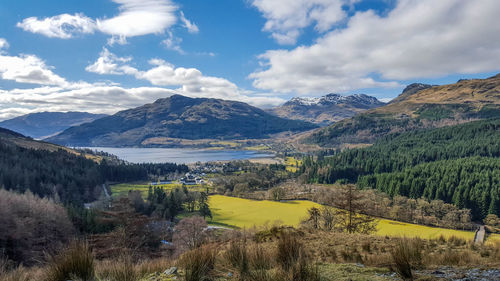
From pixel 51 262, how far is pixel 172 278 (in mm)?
1972

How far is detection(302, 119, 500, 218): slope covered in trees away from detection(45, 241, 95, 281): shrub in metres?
72.7

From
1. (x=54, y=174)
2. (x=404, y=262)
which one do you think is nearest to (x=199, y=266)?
(x=404, y=262)

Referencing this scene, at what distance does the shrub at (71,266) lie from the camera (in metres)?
4.07

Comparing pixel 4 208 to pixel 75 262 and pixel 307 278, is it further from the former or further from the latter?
pixel 307 278

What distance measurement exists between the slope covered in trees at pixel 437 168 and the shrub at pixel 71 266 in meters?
72.7

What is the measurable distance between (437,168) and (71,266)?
9271 centimetres

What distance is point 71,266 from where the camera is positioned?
4.13 metres

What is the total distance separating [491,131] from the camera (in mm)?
122625

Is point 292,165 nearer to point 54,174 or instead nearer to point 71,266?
point 54,174

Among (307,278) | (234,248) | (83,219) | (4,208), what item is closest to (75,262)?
(234,248)

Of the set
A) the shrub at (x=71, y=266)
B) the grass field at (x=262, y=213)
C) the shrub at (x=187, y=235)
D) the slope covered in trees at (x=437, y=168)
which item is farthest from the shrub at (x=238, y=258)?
the slope covered in trees at (x=437, y=168)

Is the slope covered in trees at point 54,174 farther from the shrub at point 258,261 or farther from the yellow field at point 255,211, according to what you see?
the shrub at point 258,261

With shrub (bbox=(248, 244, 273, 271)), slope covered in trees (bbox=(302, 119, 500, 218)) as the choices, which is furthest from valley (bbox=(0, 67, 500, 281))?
slope covered in trees (bbox=(302, 119, 500, 218))

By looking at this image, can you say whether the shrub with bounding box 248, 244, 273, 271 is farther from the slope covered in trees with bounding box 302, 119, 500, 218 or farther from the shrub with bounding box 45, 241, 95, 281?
the slope covered in trees with bounding box 302, 119, 500, 218
